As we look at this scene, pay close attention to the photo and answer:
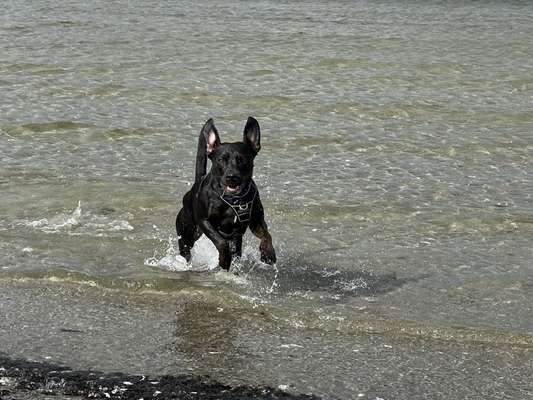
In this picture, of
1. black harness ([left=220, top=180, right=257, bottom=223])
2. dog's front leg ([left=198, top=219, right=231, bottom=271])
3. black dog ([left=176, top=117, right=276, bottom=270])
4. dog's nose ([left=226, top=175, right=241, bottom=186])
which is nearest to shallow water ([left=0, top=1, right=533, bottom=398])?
dog's front leg ([left=198, top=219, right=231, bottom=271])

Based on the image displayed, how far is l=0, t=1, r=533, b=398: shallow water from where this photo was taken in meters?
7.93

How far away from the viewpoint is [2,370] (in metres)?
6.27

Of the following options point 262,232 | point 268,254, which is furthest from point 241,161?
→ point 268,254

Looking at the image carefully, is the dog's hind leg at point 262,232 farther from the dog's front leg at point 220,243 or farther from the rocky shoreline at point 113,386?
the rocky shoreline at point 113,386

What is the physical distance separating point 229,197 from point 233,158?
29 cm

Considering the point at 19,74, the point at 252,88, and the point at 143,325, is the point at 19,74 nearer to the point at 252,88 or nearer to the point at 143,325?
the point at 252,88

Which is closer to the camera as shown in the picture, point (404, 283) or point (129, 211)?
point (404, 283)

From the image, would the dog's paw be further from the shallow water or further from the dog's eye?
the dog's eye

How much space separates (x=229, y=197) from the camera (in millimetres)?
7957

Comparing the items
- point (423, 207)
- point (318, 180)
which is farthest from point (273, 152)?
point (423, 207)

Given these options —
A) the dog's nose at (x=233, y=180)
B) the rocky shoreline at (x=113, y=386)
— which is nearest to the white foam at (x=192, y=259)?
the dog's nose at (x=233, y=180)

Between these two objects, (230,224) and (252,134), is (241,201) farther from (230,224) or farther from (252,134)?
(252,134)

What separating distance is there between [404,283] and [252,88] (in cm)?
913

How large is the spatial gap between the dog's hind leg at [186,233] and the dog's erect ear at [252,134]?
832mm
